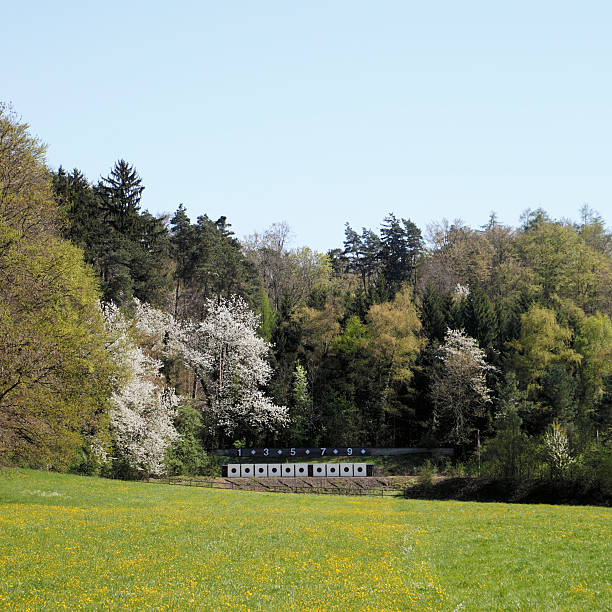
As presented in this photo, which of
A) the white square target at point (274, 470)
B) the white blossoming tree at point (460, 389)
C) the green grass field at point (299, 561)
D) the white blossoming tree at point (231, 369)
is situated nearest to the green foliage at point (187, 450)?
the white blossoming tree at point (231, 369)

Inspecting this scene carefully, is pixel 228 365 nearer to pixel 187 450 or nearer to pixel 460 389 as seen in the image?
pixel 187 450

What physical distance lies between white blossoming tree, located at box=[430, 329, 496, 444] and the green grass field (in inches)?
1473

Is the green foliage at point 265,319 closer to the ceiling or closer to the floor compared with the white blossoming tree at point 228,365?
closer to the ceiling

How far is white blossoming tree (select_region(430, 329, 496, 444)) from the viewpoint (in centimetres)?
6400

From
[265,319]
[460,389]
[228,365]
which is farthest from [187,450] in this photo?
[460,389]

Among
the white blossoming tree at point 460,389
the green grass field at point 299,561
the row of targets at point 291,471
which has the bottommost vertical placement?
the row of targets at point 291,471

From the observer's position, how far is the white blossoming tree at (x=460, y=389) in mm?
64000

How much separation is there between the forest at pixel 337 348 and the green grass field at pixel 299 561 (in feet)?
Answer: 44.2

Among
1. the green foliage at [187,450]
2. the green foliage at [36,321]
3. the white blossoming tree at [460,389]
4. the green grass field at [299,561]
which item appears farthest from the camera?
the white blossoming tree at [460,389]

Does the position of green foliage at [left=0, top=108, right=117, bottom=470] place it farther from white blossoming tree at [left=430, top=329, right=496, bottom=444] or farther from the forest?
white blossoming tree at [left=430, top=329, right=496, bottom=444]

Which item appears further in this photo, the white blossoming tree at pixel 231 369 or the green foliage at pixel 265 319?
the green foliage at pixel 265 319

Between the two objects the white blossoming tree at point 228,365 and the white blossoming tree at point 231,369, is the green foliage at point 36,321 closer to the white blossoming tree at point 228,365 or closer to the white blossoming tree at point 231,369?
the white blossoming tree at point 228,365

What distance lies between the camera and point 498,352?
6906cm

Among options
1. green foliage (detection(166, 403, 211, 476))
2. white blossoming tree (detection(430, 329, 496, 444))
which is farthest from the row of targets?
white blossoming tree (detection(430, 329, 496, 444))
